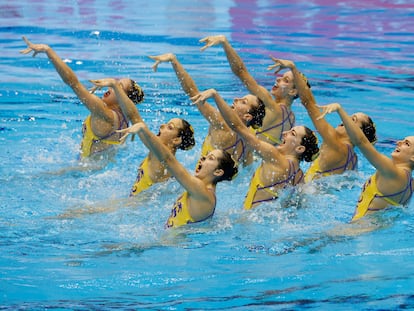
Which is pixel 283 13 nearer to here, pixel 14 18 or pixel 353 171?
pixel 14 18

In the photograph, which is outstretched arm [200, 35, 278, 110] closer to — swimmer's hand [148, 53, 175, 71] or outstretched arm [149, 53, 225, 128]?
outstretched arm [149, 53, 225, 128]

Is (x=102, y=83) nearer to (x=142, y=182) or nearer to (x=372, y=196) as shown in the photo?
(x=142, y=182)

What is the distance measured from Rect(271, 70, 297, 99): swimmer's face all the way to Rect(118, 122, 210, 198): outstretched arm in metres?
2.08

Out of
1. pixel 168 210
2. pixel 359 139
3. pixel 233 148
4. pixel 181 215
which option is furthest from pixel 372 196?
pixel 233 148

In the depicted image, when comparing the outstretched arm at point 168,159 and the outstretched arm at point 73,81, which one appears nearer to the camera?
the outstretched arm at point 168,159

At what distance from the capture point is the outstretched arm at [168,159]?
506 cm

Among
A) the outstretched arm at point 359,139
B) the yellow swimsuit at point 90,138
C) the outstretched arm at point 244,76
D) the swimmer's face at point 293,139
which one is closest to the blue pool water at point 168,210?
the yellow swimsuit at point 90,138

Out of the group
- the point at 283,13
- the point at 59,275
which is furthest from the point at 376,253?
the point at 283,13

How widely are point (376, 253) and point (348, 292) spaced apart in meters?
0.73

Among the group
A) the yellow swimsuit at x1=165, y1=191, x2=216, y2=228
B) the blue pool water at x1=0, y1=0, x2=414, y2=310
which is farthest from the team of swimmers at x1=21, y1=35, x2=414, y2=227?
the blue pool water at x1=0, y1=0, x2=414, y2=310

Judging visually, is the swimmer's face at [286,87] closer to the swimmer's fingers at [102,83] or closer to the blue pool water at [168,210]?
the blue pool water at [168,210]

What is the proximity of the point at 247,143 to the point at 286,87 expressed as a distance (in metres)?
1.61

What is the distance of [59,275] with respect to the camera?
4895mm

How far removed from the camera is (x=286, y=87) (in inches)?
287
